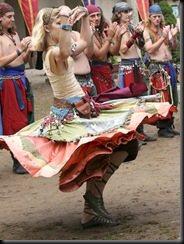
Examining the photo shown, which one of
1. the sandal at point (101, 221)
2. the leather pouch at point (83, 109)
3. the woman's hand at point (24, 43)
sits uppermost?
the woman's hand at point (24, 43)

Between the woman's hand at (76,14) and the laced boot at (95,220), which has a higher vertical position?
the woman's hand at (76,14)

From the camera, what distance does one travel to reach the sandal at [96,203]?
5160 mm

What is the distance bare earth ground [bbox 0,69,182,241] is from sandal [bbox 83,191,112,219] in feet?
0.39

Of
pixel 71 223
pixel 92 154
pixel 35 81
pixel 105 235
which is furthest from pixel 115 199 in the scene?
pixel 35 81

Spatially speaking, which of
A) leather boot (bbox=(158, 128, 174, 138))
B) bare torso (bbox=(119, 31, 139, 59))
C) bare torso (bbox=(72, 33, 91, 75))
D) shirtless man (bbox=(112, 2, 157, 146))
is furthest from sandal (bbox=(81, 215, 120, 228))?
leather boot (bbox=(158, 128, 174, 138))

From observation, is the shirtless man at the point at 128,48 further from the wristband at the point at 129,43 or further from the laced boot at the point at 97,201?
the laced boot at the point at 97,201

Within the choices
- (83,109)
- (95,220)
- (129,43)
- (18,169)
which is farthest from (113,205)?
(129,43)

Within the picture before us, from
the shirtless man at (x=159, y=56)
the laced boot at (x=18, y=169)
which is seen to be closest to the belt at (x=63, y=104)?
the laced boot at (x=18, y=169)

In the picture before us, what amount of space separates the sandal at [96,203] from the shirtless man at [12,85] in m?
2.64

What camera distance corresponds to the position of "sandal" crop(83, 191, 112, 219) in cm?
516

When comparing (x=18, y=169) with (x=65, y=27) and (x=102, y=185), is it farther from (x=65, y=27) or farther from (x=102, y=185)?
(x=65, y=27)

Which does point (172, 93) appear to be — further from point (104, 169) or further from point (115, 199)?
point (104, 169)

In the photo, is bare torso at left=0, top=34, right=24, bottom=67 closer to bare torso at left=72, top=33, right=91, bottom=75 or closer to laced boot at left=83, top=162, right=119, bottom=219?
bare torso at left=72, top=33, right=91, bottom=75

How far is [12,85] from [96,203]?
2892mm
